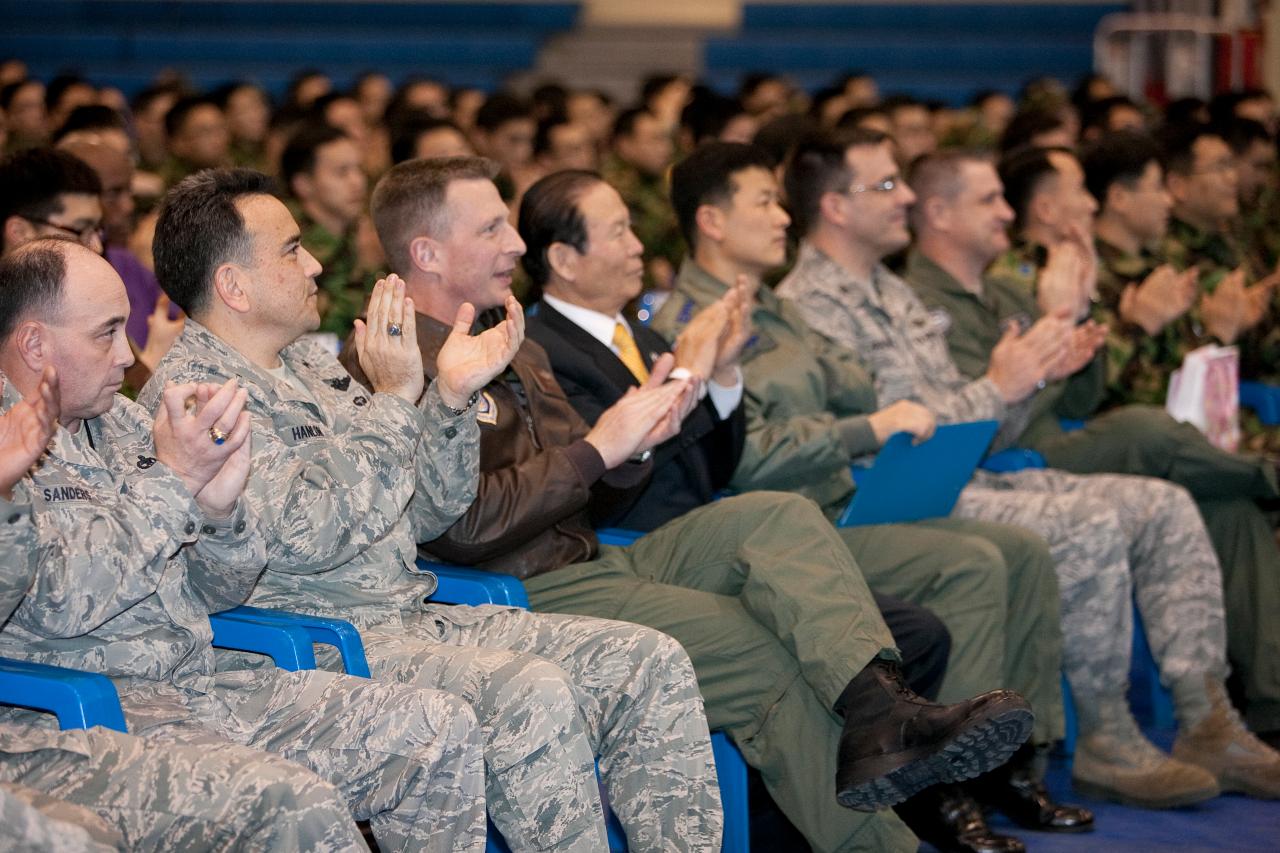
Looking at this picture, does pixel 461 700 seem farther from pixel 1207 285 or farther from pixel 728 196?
pixel 1207 285

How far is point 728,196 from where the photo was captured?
374 centimetres

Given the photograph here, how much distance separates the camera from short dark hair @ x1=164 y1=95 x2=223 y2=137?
6863 millimetres

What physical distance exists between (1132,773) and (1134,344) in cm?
138

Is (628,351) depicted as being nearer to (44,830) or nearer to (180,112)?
(44,830)

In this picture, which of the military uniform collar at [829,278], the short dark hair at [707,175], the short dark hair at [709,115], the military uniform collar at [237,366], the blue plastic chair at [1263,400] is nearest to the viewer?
the military uniform collar at [237,366]

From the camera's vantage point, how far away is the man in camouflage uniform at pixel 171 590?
2137 mm

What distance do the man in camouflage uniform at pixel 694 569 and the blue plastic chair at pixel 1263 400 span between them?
2.02 m

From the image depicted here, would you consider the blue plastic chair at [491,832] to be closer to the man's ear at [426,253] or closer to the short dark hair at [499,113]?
the man's ear at [426,253]

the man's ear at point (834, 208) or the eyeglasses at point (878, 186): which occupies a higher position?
the eyeglasses at point (878, 186)

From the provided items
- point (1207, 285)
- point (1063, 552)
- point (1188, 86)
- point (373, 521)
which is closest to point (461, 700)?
point (373, 521)

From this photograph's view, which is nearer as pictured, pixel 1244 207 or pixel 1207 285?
pixel 1207 285

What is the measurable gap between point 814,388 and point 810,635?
94 cm

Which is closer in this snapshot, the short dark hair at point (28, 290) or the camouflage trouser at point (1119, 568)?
the short dark hair at point (28, 290)

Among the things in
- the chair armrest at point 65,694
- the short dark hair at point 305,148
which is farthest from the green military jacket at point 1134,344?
the chair armrest at point 65,694
